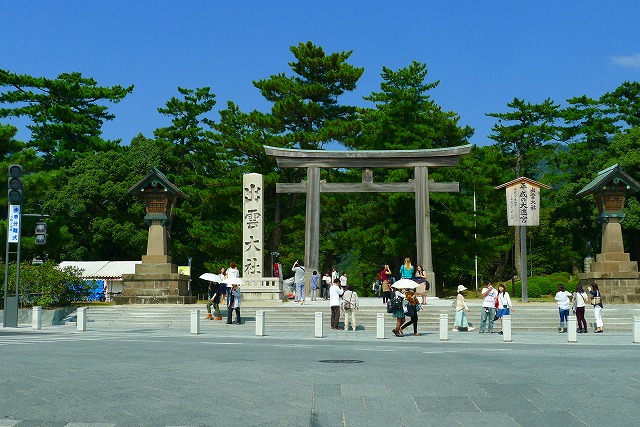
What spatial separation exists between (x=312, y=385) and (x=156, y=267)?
79.8 ft

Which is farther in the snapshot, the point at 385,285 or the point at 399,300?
the point at 385,285

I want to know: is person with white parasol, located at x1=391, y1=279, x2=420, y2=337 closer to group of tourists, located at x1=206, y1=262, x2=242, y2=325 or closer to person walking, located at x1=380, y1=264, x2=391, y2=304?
person walking, located at x1=380, y1=264, x2=391, y2=304

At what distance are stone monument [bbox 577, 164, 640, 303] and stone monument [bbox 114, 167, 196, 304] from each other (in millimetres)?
18365

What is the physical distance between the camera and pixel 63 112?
59.7 meters

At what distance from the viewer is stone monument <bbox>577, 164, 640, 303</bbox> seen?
3372 cm

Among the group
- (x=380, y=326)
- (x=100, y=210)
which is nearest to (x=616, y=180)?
(x=380, y=326)

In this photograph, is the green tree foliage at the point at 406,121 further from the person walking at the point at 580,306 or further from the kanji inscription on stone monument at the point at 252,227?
the person walking at the point at 580,306

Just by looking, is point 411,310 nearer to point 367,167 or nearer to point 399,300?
point 399,300

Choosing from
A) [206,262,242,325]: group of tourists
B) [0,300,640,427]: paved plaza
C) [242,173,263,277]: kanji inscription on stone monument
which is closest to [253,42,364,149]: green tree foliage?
[242,173,263,277]: kanji inscription on stone monument

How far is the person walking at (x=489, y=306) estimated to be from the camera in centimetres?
2445

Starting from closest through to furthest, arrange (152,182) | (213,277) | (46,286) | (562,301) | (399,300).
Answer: (399,300) → (562,301) → (213,277) → (46,286) → (152,182)

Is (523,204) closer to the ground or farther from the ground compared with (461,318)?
farther from the ground

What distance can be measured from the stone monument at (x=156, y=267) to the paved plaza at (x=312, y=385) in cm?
1537

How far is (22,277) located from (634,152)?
123 ft
